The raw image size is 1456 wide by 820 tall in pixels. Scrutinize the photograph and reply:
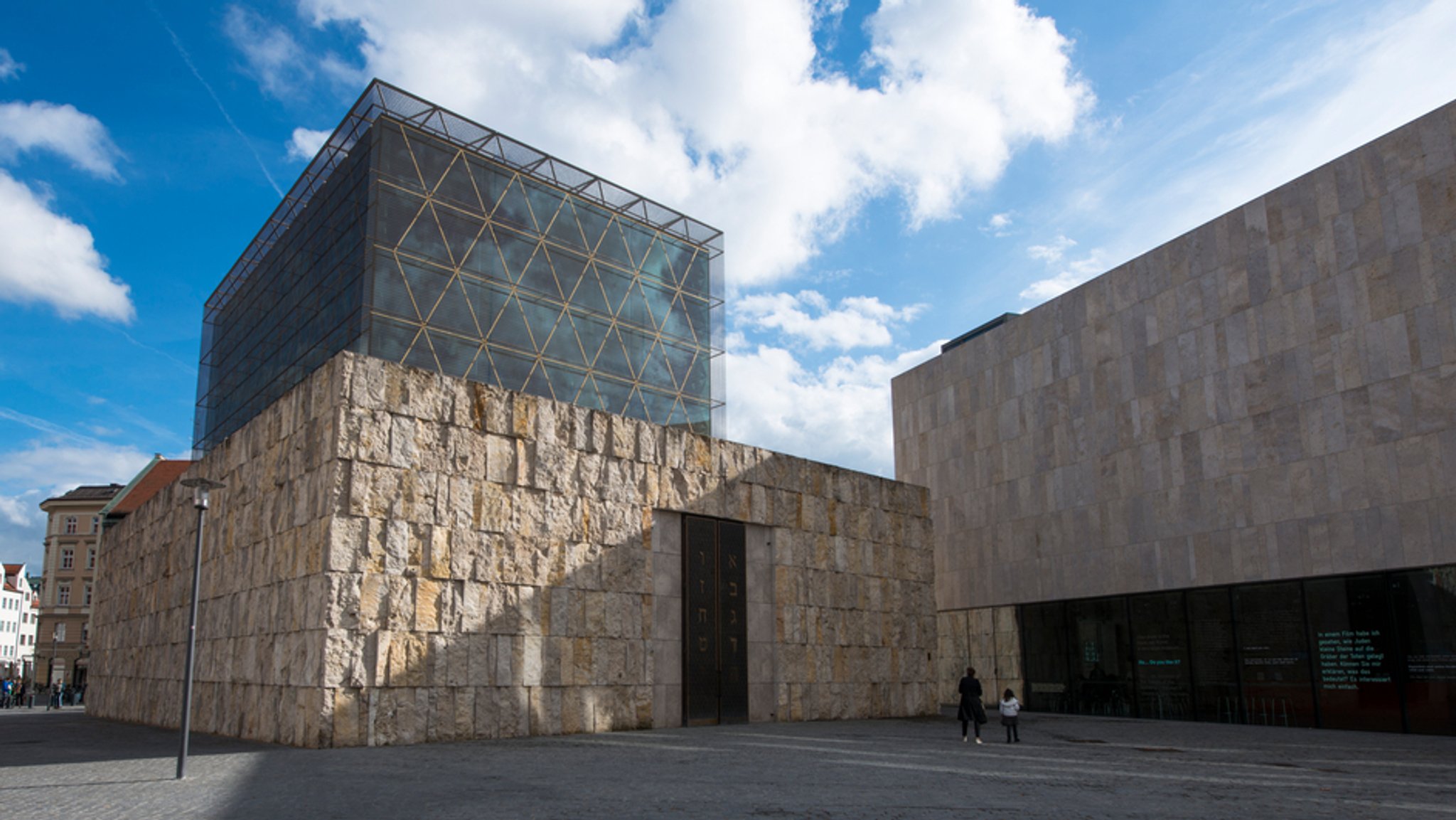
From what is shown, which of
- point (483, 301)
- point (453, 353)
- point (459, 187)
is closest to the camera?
point (453, 353)

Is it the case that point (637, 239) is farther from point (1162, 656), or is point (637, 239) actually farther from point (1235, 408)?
point (1162, 656)

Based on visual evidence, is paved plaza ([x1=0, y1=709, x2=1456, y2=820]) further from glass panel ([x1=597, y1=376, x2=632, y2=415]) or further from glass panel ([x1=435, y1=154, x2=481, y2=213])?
glass panel ([x1=435, y1=154, x2=481, y2=213])

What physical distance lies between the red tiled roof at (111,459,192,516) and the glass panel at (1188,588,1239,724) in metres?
51.4

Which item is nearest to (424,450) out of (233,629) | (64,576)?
(233,629)

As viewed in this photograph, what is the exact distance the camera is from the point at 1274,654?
81.7ft

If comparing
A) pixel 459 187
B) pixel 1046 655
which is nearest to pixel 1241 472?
pixel 1046 655

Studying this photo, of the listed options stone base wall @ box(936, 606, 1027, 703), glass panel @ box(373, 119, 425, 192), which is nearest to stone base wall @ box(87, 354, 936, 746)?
stone base wall @ box(936, 606, 1027, 703)

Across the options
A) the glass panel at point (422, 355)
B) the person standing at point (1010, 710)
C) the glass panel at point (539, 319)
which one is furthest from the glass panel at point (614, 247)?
the person standing at point (1010, 710)

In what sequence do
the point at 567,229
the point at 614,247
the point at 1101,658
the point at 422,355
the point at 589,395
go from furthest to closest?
1. the point at 614,247
2. the point at 567,229
3. the point at 589,395
4. the point at 422,355
5. the point at 1101,658

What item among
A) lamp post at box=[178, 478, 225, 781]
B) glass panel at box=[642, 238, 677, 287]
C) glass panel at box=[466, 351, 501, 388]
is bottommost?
lamp post at box=[178, 478, 225, 781]

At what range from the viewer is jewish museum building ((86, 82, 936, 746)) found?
707 inches

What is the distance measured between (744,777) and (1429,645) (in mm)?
17425

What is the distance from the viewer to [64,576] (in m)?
72.4

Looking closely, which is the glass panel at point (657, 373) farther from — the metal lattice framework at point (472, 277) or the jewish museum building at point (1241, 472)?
the jewish museum building at point (1241, 472)
